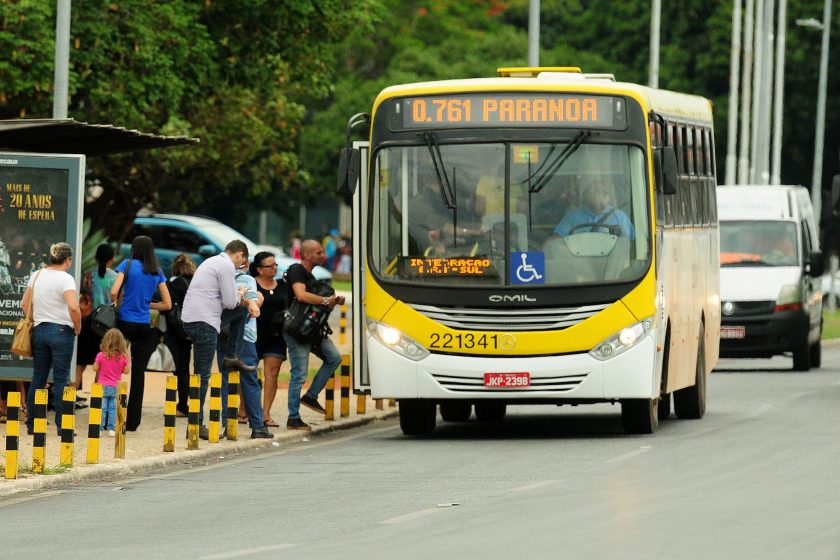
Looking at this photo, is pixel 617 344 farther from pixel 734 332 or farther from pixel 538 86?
pixel 734 332

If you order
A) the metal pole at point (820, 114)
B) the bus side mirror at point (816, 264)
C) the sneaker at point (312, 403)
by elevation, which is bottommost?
the sneaker at point (312, 403)

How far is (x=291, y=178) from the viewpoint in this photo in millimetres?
43406

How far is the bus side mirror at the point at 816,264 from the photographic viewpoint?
96.3ft

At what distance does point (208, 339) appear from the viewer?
58.4 ft

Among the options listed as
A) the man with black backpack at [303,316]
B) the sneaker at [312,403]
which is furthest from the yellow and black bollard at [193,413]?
the sneaker at [312,403]

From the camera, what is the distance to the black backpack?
63.1 ft

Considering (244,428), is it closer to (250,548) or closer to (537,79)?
(537,79)

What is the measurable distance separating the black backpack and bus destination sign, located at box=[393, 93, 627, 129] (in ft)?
6.05

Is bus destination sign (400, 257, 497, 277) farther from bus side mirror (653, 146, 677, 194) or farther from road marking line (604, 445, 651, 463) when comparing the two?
road marking line (604, 445, 651, 463)

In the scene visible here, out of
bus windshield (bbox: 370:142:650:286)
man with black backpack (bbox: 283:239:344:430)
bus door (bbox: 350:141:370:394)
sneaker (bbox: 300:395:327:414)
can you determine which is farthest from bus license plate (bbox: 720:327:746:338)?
bus windshield (bbox: 370:142:650:286)

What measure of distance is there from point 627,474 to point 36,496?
4.09 meters

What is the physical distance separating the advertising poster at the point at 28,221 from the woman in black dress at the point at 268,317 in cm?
186

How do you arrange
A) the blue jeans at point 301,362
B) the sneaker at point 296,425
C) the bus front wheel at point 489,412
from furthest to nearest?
the bus front wheel at point 489,412 → the sneaker at point 296,425 → the blue jeans at point 301,362

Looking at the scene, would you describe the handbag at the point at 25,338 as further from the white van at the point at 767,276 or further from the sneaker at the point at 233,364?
the white van at the point at 767,276
